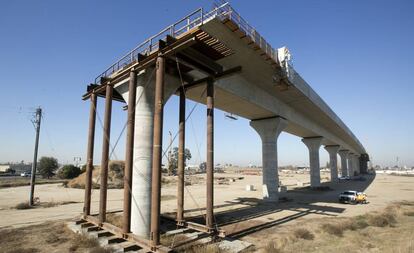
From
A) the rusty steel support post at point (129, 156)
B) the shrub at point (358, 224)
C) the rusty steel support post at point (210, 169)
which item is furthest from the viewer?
the shrub at point (358, 224)

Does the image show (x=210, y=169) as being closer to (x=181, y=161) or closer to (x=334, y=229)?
(x=181, y=161)

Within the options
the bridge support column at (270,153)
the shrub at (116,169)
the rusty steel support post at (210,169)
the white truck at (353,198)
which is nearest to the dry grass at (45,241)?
the rusty steel support post at (210,169)

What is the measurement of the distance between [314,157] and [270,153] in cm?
2633

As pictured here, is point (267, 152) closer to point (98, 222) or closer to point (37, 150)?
point (98, 222)

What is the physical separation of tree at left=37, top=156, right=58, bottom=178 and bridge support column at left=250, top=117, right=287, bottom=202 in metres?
85.4

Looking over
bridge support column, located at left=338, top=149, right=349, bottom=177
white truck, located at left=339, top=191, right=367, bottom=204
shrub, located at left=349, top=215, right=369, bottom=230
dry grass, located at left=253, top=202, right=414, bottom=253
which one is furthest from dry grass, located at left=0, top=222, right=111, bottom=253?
bridge support column, located at left=338, top=149, right=349, bottom=177

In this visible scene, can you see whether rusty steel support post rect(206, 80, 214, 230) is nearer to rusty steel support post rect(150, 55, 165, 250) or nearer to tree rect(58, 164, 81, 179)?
rusty steel support post rect(150, 55, 165, 250)

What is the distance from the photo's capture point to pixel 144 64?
15117mm

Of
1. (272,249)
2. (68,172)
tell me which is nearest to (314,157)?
(272,249)

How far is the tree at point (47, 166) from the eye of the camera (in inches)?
3624

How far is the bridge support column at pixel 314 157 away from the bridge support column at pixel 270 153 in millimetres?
25163

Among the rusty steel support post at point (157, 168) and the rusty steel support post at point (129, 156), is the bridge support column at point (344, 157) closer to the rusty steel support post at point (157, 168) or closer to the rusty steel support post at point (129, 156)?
the rusty steel support post at point (129, 156)

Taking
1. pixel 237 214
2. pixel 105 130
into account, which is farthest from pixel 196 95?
pixel 237 214

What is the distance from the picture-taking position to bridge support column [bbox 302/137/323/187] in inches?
2197
